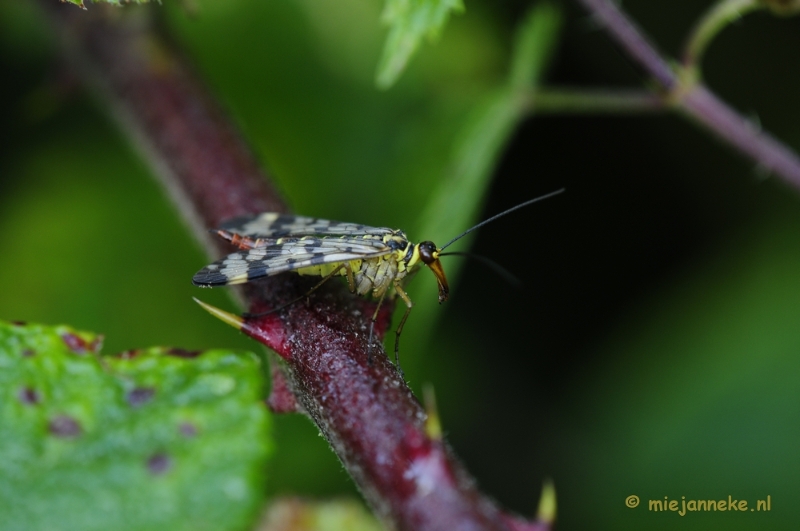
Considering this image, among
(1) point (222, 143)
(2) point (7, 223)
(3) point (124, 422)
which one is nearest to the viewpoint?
(3) point (124, 422)

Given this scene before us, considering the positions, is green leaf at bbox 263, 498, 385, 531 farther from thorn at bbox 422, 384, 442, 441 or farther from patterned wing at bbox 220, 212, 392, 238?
thorn at bbox 422, 384, 442, 441

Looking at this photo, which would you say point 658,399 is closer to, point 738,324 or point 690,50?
point 738,324

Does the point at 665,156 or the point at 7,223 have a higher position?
the point at 665,156

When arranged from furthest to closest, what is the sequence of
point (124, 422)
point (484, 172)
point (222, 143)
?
1. point (484, 172)
2. point (222, 143)
3. point (124, 422)

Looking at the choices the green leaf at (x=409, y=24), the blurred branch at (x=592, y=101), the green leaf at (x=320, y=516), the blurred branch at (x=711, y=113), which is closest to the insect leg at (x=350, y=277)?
the green leaf at (x=320, y=516)

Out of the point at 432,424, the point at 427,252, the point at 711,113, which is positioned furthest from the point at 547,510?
the point at 711,113

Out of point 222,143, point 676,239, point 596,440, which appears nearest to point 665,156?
point 676,239

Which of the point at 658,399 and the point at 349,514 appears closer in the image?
the point at 349,514

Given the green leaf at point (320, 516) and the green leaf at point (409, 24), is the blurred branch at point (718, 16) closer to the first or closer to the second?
the green leaf at point (409, 24)
